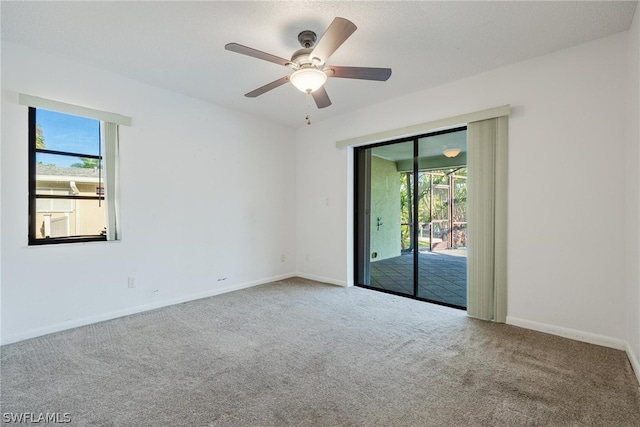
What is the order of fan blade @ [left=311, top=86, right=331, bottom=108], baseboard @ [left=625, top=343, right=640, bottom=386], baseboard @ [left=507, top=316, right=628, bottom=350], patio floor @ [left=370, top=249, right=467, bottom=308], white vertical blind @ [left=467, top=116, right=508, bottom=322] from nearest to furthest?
1. baseboard @ [left=625, top=343, right=640, bottom=386]
2. baseboard @ [left=507, top=316, right=628, bottom=350]
3. fan blade @ [left=311, top=86, right=331, bottom=108]
4. white vertical blind @ [left=467, top=116, right=508, bottom=322]
5. patio floor @ [left=370, top=249, right=467, bottom=308]

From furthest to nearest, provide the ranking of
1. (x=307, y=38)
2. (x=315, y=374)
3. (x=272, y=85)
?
(x=272, y=85) → (x=307, y=38) → (x=315, y=374)

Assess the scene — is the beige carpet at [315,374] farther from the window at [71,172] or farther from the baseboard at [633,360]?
the window at [71,172]

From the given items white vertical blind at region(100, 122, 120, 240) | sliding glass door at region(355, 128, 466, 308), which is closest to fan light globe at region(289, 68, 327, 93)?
sliding glass door at region(355, 128, 466, 308)

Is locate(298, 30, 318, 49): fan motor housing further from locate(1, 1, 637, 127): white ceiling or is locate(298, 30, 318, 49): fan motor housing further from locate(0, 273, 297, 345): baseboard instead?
locate(0, 273, 297, 345): baseboard

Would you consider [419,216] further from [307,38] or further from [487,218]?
[307,38]

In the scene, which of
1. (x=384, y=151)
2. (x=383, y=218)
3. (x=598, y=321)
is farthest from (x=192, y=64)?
(x=598, y=321)

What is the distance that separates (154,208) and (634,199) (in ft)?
14.1

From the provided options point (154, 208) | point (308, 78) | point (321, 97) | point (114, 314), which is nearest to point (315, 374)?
point (308, 78)

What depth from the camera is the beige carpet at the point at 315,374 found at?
1667 mm

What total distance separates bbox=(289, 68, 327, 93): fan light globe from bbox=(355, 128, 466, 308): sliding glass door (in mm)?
1979

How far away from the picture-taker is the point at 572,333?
2.60 m

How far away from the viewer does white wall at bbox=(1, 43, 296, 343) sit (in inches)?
102

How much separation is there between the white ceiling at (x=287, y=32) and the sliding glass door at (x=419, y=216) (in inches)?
38.6

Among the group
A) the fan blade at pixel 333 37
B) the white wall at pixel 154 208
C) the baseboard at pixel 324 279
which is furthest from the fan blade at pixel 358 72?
the baseboard at pixel 324 279
